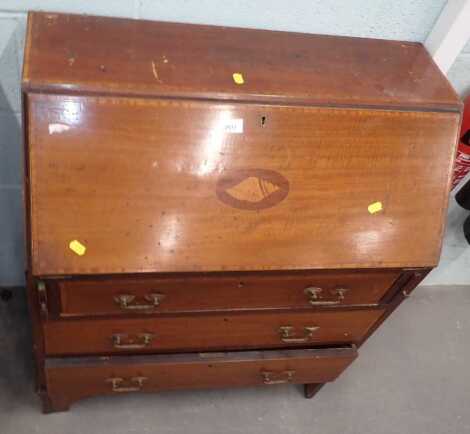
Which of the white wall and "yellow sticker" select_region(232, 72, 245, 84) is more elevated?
the white wall

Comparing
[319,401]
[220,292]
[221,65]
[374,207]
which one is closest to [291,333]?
[220,292]

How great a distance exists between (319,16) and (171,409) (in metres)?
1.15

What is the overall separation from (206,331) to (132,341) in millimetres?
169

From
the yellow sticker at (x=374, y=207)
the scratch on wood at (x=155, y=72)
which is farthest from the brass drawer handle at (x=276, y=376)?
the scratch on wood at (x=155, y=72)

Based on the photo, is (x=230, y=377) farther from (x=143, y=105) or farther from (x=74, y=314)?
(x=143, y=105)

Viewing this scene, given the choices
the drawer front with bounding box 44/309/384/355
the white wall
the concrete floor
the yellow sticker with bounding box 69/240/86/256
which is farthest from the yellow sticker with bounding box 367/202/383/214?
the concrete floor

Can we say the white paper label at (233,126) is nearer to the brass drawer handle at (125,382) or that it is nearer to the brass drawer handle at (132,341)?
the brass drawer handle at (132,341)

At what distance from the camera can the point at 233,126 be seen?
98cm

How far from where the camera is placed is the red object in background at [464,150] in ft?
4.49

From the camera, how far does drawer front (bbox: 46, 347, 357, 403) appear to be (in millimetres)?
1256

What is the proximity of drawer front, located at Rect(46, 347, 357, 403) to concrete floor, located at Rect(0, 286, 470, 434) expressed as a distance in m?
0.18

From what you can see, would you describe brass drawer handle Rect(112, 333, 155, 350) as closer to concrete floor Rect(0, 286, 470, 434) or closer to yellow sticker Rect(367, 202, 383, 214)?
concrete floor Rect(0, 286, 470, 434)

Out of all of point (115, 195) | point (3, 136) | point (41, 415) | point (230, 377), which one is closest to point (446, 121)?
point (115, 195)

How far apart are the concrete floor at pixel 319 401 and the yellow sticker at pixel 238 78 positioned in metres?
1.01
